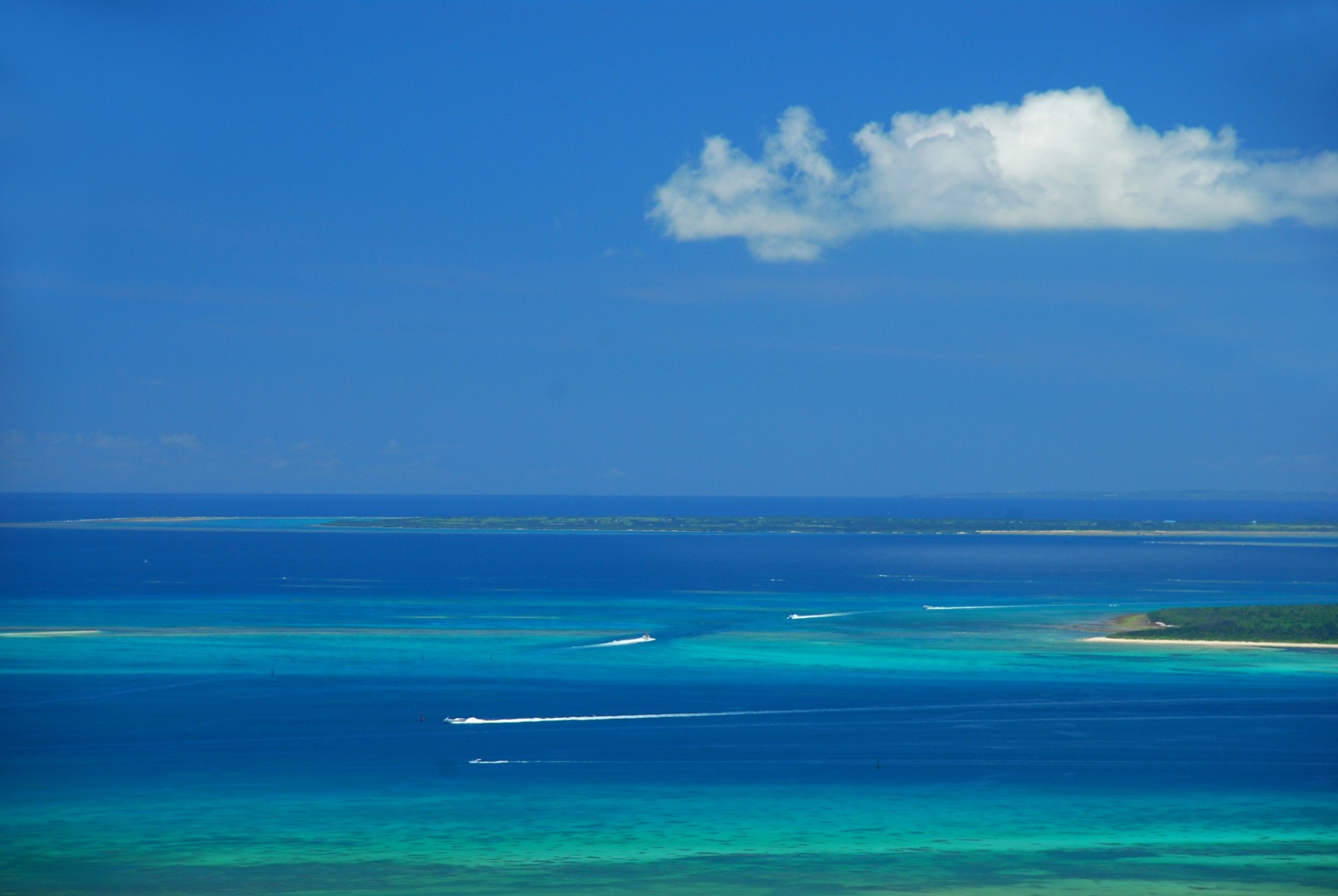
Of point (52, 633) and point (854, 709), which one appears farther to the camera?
point (52, 633)

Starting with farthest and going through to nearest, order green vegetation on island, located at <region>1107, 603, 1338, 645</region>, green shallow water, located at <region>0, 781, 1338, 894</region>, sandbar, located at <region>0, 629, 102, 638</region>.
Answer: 1. green vegetation on island, located at <region>1107, 603, 1338, 645</region>
2. sandbar, located at <region>0, 629, 102, 638</region>
3. green shallow water, located at <region>0, 781, 1338, 894</region>

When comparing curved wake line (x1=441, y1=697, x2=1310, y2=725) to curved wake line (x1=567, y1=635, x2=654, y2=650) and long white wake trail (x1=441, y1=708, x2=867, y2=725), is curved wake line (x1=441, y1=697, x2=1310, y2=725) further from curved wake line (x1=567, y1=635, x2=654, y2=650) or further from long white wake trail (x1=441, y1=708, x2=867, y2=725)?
curved wake line (x1=567, y1=635, x2=654, y2=650)

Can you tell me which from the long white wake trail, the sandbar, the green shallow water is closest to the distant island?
the long white wake trail

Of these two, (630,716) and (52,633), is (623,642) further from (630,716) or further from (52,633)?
(52,633)

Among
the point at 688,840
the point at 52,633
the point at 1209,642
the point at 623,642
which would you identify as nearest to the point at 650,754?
the point at 688,840

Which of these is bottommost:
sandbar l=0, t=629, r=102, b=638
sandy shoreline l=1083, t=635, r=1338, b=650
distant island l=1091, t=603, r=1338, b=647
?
sandy shoreline l=1083, t=635, r=1338, b=650

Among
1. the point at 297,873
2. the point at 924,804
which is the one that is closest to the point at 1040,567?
the point at 924,804
